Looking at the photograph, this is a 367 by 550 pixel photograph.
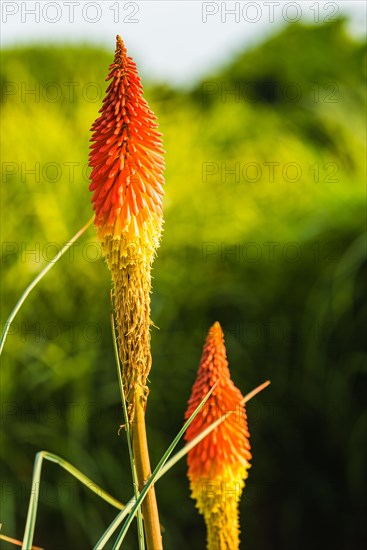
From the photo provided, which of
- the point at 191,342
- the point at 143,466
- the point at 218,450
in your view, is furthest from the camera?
the point at 191,342

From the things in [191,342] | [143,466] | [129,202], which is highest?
[191,342]

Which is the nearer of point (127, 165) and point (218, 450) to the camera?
point (127, 165)

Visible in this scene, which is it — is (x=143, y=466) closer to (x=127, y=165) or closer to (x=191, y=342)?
(x=127, y=165)

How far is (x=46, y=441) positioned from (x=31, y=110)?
246 cm

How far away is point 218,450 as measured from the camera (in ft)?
3.43

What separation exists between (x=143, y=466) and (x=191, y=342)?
9.53 ft

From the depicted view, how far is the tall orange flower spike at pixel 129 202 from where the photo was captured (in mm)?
885

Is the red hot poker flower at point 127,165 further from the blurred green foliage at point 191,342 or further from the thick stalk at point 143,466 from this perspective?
the blurred green foliage at point 191,342

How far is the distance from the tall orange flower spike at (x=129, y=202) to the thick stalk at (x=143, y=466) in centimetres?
1

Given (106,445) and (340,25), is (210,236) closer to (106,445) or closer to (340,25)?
(106,445)

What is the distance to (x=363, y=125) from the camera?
4848 mm

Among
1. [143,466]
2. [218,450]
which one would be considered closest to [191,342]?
[218,450]

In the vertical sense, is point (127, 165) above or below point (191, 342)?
below

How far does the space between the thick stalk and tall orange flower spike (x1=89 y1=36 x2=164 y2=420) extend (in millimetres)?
11
